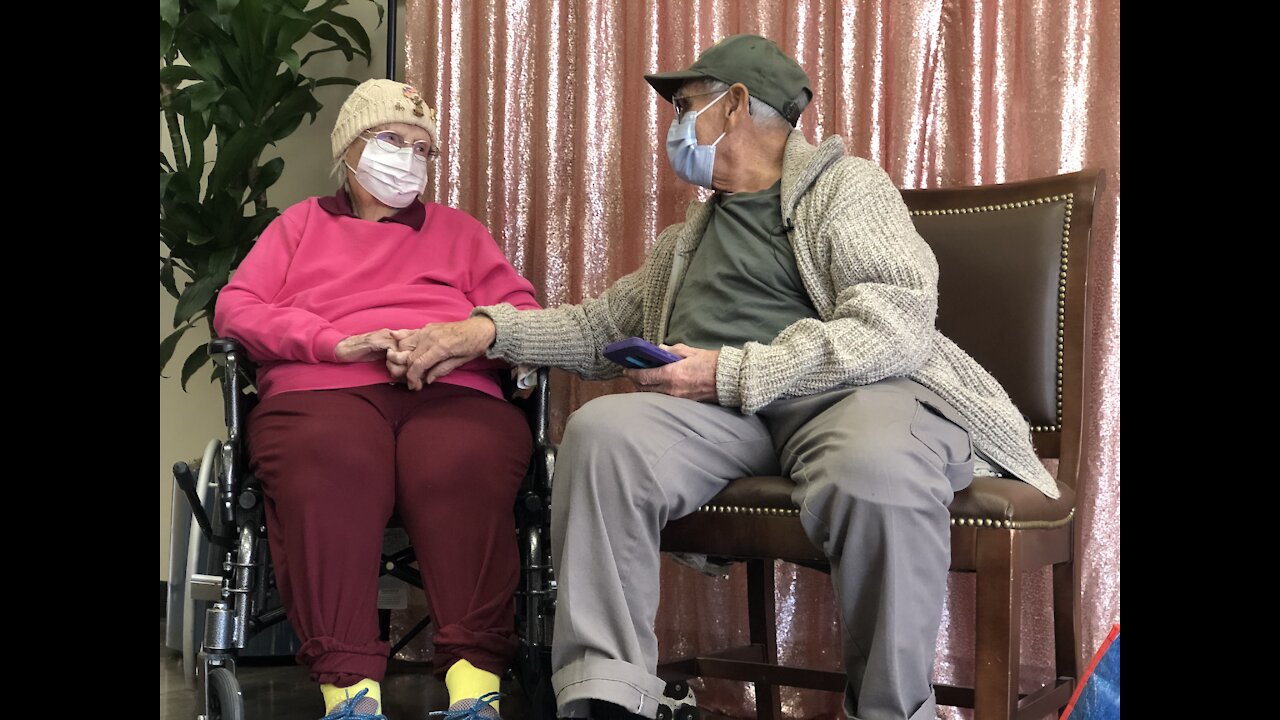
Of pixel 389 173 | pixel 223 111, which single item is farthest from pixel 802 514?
pixel 223 111

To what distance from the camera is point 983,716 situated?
1513mm

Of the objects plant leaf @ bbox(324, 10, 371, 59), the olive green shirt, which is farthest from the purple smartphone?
plant leaf @ bbox(324, 10, 371, 59)

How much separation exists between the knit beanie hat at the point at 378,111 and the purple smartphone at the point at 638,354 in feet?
2.84

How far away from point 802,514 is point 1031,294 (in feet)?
2.12

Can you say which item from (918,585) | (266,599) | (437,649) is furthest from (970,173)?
(266,599)

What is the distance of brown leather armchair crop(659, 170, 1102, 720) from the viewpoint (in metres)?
1.53

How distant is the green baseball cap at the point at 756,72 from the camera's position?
2.02 meters

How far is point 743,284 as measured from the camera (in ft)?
6.33

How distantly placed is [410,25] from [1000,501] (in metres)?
1.93

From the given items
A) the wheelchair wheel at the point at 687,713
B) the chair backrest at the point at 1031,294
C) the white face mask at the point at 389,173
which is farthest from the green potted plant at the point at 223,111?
the chair backrest at the point at 1031,294

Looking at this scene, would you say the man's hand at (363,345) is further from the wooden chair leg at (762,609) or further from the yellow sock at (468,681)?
the wooden chair leg at (762,609)

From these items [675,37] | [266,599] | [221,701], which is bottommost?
[221,701]

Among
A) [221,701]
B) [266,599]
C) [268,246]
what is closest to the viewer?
[221,701]
